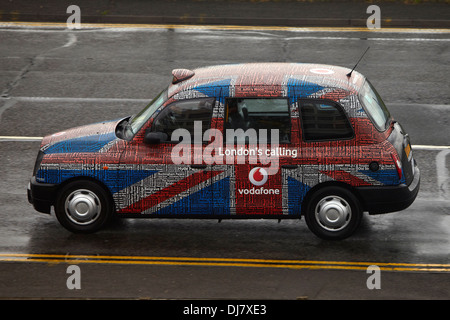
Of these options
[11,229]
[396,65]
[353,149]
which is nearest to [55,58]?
[396,65]

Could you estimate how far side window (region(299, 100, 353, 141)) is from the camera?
367 inches

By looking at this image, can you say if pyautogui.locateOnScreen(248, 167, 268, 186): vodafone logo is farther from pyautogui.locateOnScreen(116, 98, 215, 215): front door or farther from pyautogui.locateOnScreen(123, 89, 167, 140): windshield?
pyautogui.locateOnScreen(123, 89, 167, 140): windshield

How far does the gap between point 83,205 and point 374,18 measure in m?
13.7

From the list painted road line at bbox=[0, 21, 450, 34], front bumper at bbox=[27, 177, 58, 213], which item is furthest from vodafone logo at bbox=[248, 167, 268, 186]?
painted road line at bbox=[0, 21, 450, 34]

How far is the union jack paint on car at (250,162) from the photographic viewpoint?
9.27 m

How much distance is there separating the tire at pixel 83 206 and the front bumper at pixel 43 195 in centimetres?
9

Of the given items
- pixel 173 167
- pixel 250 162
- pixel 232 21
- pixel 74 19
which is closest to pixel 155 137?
pixel 173 167

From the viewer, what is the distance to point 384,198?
930 centimetres

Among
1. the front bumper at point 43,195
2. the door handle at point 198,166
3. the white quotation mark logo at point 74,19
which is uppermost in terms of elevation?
the white quotation mark logo at point 74,19

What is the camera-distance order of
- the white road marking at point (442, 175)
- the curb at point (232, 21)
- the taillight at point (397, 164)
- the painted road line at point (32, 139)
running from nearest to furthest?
the taillight at point (397, 164) → the white road marking at point (442, 175) → the painted road line at point (32, 139) → the curb at point (232, 21)
